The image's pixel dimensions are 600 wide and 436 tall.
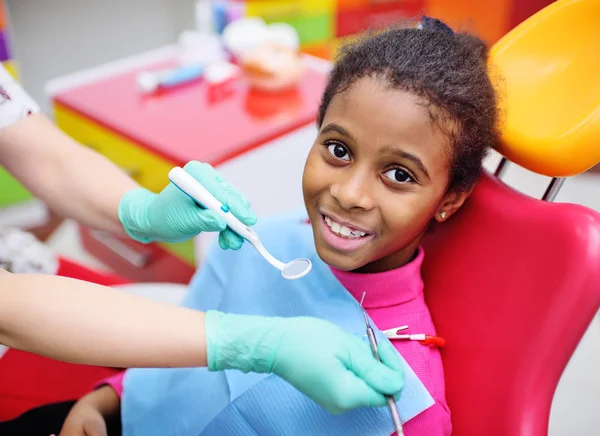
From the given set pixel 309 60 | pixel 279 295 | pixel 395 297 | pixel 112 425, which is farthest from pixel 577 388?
pixel 309 60

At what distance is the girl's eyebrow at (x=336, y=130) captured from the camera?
2.69 ft

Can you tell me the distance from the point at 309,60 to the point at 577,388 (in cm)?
143

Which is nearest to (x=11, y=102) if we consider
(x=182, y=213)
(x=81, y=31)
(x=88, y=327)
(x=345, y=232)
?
(x=182, y=213)

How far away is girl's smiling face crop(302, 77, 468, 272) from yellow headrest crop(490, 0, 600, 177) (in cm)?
13

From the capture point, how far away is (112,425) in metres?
1.04

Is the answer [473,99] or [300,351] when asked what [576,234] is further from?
[300,351]

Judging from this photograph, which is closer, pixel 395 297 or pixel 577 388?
pixel 395 297

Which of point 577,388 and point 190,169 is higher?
point 190,169

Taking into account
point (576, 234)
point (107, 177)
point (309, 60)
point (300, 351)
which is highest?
point (576, 234)

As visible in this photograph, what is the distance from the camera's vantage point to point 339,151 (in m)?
0.85

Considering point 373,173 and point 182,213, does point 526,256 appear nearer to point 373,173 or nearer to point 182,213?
point 373,173

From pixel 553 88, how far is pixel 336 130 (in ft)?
1.11

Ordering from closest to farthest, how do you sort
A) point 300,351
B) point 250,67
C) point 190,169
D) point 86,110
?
point 300,351 → point 190,169 → point 86,110 → point 250,67

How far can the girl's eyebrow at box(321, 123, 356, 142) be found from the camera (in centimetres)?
82
